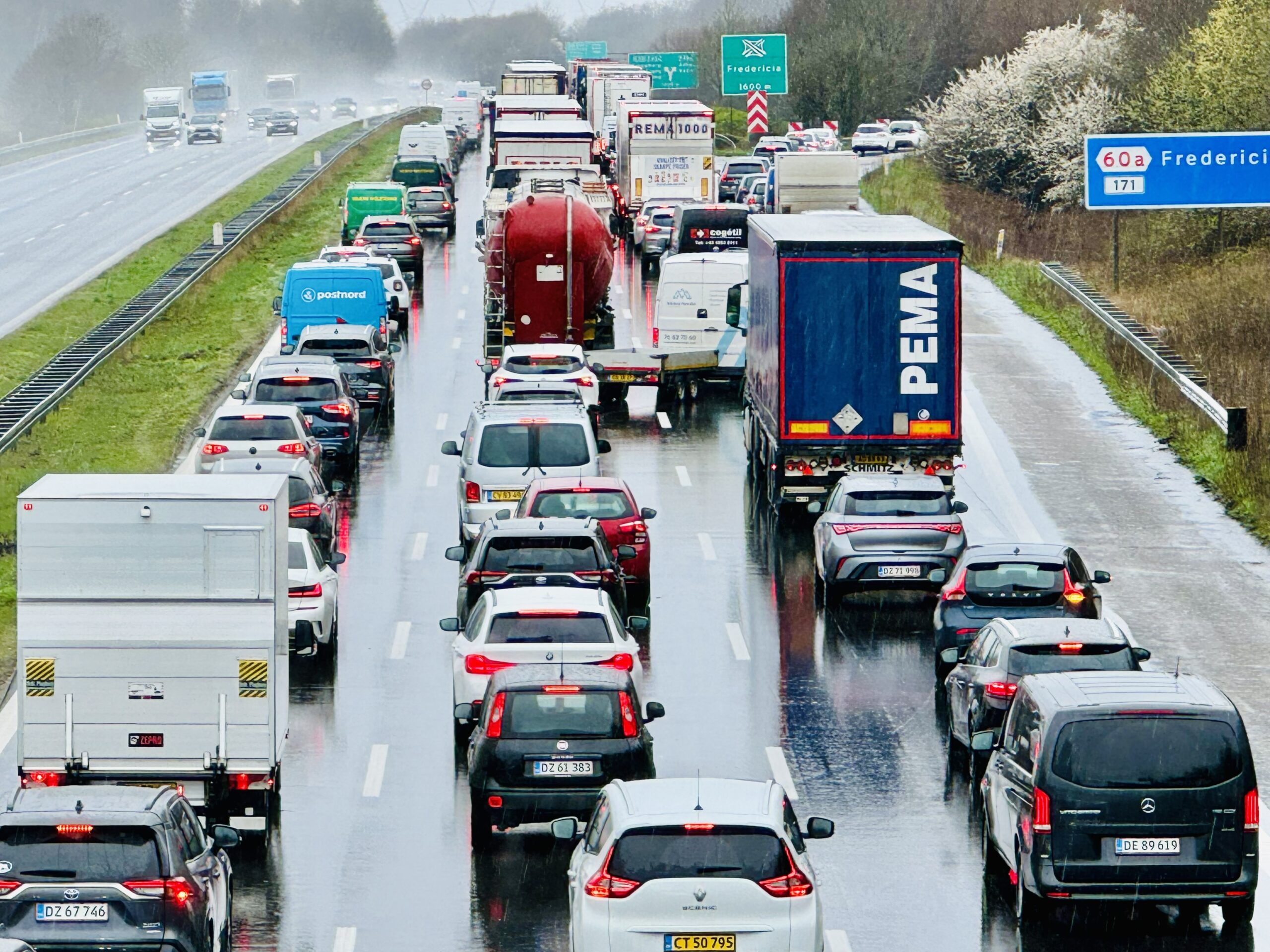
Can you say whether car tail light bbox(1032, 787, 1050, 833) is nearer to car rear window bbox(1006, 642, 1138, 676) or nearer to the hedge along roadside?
car rear window bbox(1006, 642, 1138, 676)

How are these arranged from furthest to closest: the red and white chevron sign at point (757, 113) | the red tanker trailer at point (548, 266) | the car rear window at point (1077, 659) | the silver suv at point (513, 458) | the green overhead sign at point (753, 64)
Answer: the green overhead sign at point (753, 64) → the red and white chevron sign at point (757, 113) → the red tanker trailer at point (548, 266) → the silver suv at point (513, 458) → the car rear window at point (1077, 659)

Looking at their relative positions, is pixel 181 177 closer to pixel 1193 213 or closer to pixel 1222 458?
pixel 1193 213

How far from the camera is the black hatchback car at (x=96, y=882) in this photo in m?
12.9

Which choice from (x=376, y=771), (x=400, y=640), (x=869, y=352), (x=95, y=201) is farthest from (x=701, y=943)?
(x=95, y=201)

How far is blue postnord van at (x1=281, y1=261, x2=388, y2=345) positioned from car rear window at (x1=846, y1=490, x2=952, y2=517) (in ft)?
56.2

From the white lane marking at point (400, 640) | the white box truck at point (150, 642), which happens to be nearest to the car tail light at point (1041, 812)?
the white box truck at point (150, 642)

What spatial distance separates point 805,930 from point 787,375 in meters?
18.0

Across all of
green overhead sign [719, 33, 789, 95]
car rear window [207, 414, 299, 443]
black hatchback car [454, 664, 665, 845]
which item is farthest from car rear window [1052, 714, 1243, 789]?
green overhead sign [719, 33, 789, 95]

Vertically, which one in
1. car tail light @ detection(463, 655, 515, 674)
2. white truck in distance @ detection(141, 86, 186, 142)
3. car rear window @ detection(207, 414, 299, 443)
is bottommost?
car tail light @ detection(463, 655, 515, 674)

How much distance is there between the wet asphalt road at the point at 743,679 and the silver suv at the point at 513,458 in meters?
1.07

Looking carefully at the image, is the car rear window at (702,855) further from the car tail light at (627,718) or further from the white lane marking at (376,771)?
the white lane marking at (376,771)

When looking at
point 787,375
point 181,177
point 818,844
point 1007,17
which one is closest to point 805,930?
point 818,844

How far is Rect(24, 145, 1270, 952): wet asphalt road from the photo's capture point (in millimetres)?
16203

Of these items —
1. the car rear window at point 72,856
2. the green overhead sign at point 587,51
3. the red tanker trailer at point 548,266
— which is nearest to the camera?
the car rear window at point 72,856
